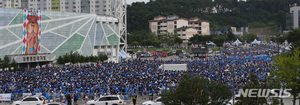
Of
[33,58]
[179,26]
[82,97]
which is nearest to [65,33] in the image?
[33,58]

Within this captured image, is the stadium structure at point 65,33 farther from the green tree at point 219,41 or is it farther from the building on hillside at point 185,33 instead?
the building on hillside at point 185,33

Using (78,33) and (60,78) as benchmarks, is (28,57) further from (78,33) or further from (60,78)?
(60,78)

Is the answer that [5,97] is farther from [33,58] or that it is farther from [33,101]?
[33,58]

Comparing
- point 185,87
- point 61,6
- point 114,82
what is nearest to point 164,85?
point 114,82

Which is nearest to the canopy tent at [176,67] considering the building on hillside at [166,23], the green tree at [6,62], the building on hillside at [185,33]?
the green tree at [6,62]

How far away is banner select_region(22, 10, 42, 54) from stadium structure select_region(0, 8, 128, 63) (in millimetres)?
375

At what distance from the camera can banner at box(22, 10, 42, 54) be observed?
177 ft

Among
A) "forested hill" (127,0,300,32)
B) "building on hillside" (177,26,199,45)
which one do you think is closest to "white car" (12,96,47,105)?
"building on hillside" (177,26,199,45)

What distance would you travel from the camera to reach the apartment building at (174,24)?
403ft

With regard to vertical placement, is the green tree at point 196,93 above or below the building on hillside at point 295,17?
below

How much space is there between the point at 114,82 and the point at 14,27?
2675 centimetres

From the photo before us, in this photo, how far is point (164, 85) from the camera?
99.0ft

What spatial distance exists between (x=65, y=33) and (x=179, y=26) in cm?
6770

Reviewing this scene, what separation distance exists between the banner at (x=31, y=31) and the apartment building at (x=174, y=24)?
66.9 m
